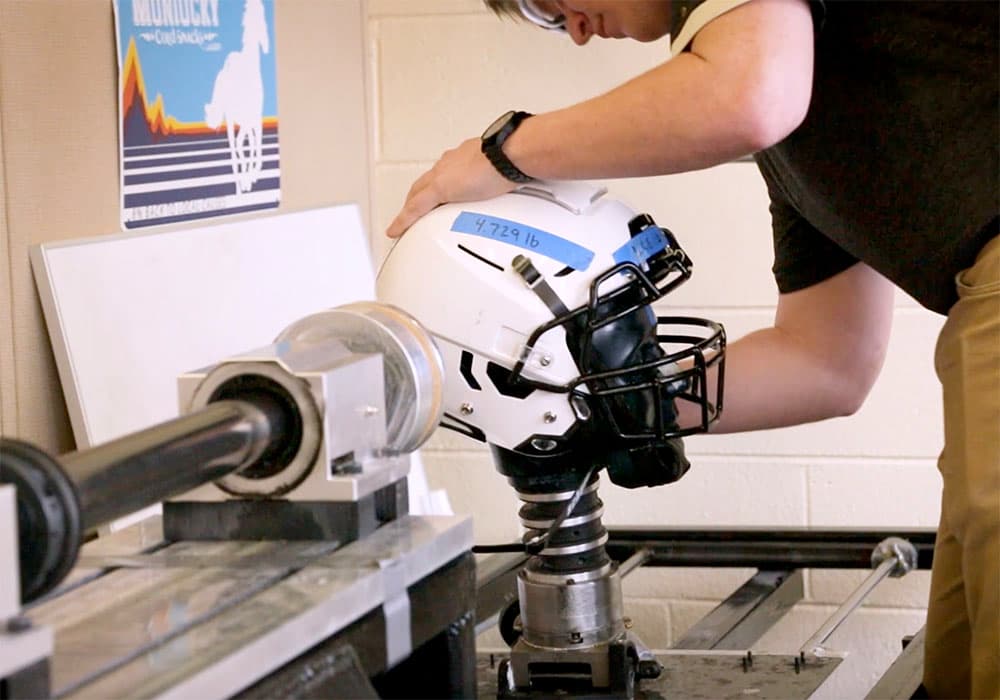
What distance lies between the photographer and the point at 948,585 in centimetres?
139

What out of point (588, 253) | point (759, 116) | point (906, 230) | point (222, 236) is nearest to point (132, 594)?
point (588, 253)

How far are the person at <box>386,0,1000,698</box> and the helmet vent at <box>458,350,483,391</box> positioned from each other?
15cm

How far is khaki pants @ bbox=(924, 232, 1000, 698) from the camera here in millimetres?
1223

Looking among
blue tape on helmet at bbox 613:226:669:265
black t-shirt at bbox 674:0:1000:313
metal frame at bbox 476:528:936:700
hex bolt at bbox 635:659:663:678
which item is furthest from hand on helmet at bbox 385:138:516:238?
metal frame at bbox 476:528:936:700

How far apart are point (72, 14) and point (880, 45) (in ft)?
2.85

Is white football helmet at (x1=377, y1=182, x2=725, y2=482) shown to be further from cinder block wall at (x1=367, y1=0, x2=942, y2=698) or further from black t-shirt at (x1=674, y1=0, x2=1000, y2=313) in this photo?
cinder block wall at (x1=367, y1=0, x2=942, y2=698)

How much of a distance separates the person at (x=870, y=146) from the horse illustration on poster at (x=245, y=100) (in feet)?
1.88

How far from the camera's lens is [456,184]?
1246mm

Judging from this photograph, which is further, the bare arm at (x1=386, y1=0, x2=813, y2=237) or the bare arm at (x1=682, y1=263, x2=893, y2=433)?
the bare arm at (x1=682, y1=263, x2=893, y2=433)

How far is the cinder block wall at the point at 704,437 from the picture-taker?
87.9 inches

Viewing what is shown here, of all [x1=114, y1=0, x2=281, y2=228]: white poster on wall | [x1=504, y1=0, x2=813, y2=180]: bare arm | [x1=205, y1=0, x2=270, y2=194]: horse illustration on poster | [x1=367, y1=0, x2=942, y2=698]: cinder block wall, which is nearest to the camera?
[x1=504, y1=0, x2=813, y2=180]: bare arm

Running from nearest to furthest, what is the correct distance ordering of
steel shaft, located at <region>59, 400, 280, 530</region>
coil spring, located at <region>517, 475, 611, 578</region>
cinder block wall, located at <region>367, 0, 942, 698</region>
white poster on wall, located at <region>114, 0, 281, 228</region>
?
steel shaft, located at <region>59, 400, 280, 530</region> < coil spring, located at <region>517, 475, 611, 578</region> < white poster on wall, located at <region>114, 0, 281, 228</region> < cinder block wall, located at <region>367, 0, 942, 698</region>

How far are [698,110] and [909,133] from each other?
241 millimetres

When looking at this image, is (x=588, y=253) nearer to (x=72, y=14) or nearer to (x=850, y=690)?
(x=72, y=14)
